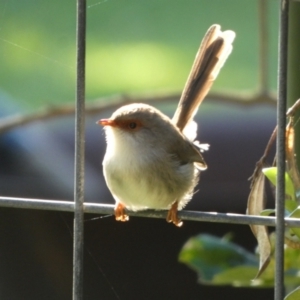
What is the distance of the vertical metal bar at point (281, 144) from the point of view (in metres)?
1.41

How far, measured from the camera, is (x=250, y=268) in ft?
7.44

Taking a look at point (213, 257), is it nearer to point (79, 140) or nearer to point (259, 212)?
point (259, 212)

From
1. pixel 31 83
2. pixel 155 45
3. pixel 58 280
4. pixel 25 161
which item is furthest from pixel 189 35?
pixel 58 280

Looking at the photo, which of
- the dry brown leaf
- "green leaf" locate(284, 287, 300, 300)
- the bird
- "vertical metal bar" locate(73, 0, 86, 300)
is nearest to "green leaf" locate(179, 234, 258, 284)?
the bird

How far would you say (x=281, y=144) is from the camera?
145 centimetres

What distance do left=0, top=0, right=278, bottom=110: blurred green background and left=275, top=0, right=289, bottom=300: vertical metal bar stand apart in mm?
2736

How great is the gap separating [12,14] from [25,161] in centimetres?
108

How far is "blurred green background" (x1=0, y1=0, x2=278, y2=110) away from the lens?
4191 millimetres

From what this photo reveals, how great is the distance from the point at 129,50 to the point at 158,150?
1.95m

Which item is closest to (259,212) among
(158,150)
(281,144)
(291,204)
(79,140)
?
(291,204)

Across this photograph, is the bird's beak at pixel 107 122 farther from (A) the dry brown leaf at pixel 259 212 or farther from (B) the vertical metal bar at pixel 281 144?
(B) the vertical metal bar at pixel 281 144

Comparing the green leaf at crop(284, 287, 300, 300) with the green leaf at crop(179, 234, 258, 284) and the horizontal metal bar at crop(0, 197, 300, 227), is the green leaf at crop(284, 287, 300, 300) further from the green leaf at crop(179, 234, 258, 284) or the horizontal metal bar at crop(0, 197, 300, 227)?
the green leaf at crop(179, 234, 258, 284)

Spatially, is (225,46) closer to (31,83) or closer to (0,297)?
(31,83)

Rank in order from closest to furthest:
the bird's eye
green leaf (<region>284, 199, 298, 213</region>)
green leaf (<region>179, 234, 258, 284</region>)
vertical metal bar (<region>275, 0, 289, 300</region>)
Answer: vertical metal bar (<region>275, 0, 289, 300</region>), green leaf (<region>284, 199, 298, 213</region>), green leaf (<region>179, 234, 258, 284</region>), the bird's eye
